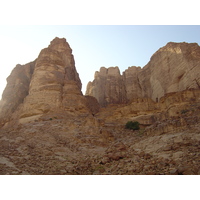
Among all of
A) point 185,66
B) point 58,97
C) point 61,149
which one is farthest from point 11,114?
point 185,66

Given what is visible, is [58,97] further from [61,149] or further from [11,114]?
[61,149]

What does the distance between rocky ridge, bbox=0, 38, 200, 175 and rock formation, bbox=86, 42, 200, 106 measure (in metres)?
0.20

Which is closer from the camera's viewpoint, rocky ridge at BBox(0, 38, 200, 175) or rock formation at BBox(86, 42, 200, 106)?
rocky ridge at BBox(0, 38, 200, 175)

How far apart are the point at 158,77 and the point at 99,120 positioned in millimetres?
22201

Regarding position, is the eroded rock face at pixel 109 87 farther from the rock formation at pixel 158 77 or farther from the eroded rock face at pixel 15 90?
the eroded rock face at pixel 15 90

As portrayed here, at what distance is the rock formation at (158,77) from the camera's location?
116ft

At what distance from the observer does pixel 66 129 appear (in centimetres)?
2177

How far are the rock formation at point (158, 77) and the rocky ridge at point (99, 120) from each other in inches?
7.9

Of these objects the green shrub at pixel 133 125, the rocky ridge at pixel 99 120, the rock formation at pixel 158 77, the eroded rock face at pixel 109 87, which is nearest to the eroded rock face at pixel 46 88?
the rocky ridge at pixel 99 120

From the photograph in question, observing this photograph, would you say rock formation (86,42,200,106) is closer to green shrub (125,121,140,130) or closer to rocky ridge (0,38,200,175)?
rocky ridge (0,38,200,175)

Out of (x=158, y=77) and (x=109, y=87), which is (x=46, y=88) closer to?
(x=158, y=77)

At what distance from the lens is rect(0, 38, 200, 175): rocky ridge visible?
10398mm

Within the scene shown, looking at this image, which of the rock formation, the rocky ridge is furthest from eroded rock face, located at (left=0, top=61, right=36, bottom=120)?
the rock formation

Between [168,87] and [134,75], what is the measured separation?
21023 millimetres
